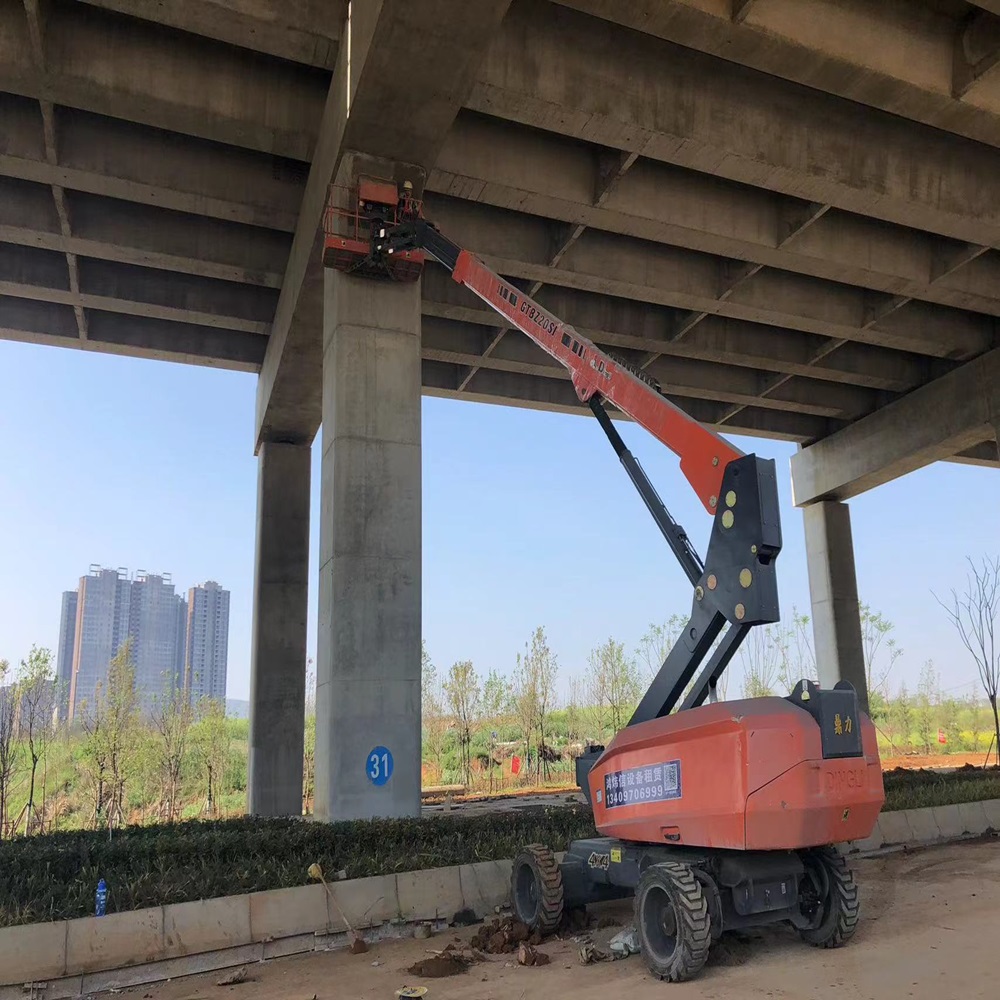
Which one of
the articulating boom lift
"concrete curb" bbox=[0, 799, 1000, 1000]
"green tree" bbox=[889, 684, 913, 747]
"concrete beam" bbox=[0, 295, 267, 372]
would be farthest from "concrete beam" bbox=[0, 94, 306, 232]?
"green tree" bbox=[889, 684, 913, 747]

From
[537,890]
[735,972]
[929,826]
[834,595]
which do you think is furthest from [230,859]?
[834,595]

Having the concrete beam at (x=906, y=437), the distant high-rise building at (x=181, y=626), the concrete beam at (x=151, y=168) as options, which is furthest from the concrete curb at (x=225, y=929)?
the distant high-rise building at (x=181, y=626)

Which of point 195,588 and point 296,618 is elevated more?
point 195,588

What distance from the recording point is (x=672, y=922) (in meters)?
5.93

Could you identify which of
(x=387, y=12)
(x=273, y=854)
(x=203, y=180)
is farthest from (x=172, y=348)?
(x=273, y=854)

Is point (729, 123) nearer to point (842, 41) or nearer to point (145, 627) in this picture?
point (842, 41)

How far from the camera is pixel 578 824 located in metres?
9.98

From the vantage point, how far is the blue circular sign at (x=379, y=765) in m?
10.3

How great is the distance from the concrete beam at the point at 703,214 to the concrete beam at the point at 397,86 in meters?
1.44

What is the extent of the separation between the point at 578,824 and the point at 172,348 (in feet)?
44.4

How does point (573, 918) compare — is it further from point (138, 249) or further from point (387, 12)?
point (138, 249)

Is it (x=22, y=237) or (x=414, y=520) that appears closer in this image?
(x=414, y=520)

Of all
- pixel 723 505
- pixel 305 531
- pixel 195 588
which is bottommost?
pixel 723 505

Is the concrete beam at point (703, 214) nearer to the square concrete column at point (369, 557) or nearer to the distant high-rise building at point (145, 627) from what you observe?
the square concrete column at point (369, 557)
